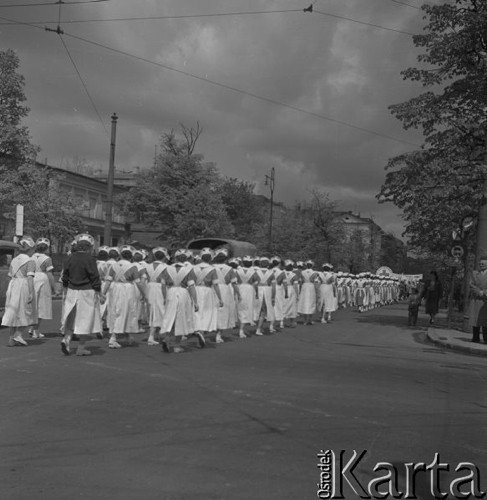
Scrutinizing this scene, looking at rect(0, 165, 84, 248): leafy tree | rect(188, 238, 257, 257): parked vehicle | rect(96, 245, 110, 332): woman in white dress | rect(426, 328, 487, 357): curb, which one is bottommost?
rect(426, 328, 487, 357): curb

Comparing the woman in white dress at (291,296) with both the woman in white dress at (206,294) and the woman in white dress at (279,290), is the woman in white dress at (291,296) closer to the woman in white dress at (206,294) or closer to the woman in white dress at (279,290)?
the woman in white dress at (279,290)

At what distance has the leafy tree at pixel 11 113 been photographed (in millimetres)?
31641

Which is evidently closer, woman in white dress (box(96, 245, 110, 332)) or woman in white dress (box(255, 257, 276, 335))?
woman in white dress (box(96, 245, 110, 332))

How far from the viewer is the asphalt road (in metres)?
4.77

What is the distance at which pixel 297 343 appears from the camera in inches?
580

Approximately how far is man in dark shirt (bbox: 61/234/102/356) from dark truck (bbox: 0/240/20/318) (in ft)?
15.6

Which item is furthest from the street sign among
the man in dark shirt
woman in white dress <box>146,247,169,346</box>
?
the man in dark shirt

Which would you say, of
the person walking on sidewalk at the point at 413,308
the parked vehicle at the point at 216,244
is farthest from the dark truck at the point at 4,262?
the parked vehicle at the point at 216,244

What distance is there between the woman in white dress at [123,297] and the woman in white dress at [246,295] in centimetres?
345

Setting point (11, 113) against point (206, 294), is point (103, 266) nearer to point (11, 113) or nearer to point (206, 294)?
point (206, 294)

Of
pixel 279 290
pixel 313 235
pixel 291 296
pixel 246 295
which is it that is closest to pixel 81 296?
pixel 246 295

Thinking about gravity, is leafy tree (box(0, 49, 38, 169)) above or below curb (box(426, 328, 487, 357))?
above

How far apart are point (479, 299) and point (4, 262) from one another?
11311 mm

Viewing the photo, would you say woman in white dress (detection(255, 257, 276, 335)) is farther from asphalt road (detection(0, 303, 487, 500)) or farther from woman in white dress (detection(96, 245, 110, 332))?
asphalt road (detection(0, 303, 487, 500))
